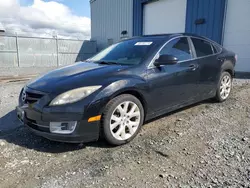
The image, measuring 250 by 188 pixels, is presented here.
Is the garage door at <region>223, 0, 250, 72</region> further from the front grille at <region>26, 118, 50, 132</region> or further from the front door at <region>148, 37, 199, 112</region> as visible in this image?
the front grille at <region>26, 118, 50, 132</region>

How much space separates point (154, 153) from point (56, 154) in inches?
49.5

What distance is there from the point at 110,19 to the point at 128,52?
1549 centimetres

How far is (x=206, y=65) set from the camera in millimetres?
4160

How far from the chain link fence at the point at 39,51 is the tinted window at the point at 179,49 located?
15.6 m

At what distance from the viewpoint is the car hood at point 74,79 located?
2781mm

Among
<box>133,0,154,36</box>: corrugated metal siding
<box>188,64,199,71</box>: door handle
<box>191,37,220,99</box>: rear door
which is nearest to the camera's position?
<box>188,64,199,71</box>: door handle

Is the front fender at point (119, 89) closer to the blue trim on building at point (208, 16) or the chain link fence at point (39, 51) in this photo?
the blue trim on building at point (208, 16)

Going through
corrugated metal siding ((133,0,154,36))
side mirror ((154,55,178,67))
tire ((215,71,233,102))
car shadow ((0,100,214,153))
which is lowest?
car shadow ((0,100,214,153))

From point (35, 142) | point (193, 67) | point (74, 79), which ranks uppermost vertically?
point (193, 67)

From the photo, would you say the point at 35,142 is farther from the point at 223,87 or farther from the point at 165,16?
the point at 165,16

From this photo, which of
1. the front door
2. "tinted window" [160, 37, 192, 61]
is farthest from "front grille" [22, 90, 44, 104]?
"tinted window" [160, 37, 192, 61]

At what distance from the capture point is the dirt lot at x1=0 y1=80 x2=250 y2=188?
7.38ft

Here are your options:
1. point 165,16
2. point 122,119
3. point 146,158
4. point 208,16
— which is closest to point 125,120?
point 122,119

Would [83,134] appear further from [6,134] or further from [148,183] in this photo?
[6,134]
